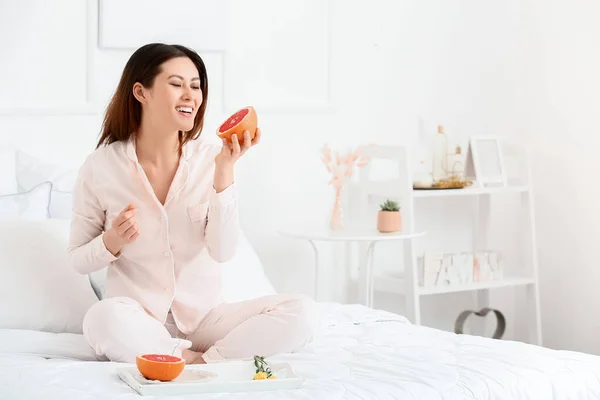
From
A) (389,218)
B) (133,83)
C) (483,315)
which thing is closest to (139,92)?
(133,83)

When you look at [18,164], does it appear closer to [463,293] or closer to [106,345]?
[106,345]

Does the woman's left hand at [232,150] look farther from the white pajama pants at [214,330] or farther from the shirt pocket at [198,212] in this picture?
the white pajama pants at [214,330]

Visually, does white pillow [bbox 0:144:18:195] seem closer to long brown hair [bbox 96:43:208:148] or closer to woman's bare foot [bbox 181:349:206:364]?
long brown hair [bbox 96:43:208:148]

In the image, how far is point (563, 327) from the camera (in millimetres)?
4156

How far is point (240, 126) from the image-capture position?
7.75 feet

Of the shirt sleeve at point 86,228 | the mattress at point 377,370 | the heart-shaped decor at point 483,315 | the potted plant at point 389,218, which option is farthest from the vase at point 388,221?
the shirt sleeve at point 86,228

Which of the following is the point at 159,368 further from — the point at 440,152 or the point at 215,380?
the point at 440,152

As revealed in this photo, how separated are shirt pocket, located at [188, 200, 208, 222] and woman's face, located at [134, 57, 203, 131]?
7.5 inches

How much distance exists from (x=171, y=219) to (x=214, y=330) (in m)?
0.29

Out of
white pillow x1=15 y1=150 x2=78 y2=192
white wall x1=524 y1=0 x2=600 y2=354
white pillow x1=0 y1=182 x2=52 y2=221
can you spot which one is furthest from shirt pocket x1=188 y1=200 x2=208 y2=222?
white wall x1=524 y1=0 x2=600 y2=354

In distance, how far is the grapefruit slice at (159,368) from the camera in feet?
6.50

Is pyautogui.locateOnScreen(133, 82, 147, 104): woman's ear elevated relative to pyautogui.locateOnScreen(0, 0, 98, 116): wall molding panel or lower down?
lower down

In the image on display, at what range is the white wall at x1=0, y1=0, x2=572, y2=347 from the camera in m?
3.26

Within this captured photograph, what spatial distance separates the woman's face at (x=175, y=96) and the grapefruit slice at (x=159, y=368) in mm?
699
